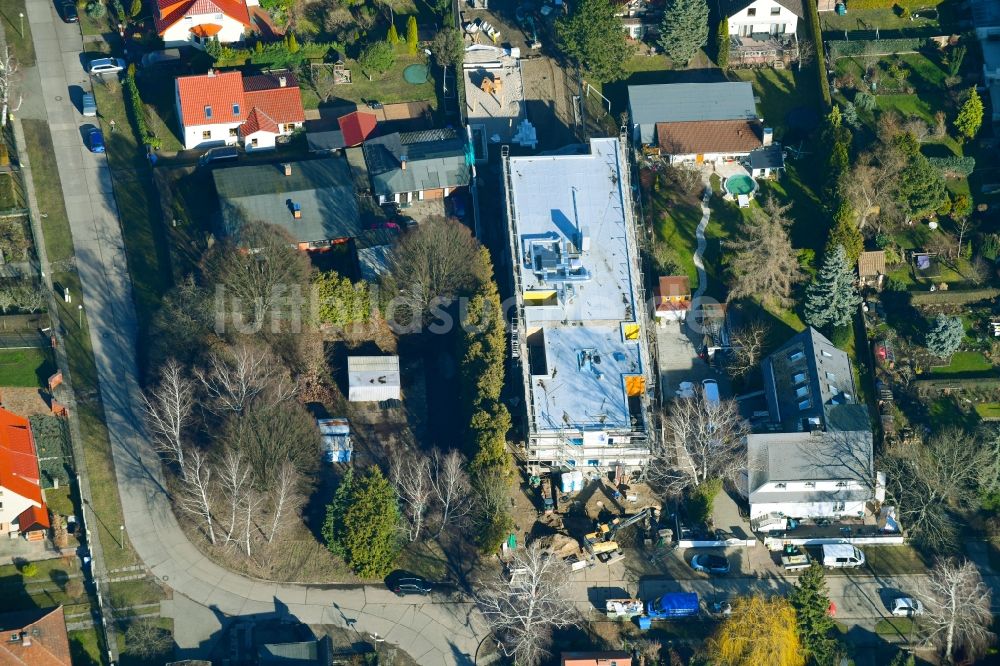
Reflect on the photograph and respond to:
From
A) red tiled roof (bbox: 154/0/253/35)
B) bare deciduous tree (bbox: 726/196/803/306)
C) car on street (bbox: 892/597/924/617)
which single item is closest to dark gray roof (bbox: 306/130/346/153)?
red tiled roof (bbox: 154/0/253/35)

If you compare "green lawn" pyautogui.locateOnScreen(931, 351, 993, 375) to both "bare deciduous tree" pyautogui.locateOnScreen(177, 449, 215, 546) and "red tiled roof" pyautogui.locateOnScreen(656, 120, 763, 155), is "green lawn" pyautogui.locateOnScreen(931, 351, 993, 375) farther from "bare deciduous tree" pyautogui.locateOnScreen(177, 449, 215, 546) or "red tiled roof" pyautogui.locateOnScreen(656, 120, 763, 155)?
"bare deciduous tree" pyautogui.locateOnScreen(177, 449, 215, 546)

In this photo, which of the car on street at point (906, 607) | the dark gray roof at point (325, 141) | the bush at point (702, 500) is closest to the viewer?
the car on street at point (906, 607)

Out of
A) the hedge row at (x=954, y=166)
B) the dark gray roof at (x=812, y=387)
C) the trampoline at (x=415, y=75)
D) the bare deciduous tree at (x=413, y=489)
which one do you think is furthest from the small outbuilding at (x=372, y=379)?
the hedge row at (x=954, y=166)

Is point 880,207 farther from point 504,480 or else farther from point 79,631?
point 79,631

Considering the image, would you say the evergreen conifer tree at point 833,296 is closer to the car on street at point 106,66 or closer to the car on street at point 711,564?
the car on street at point 711,564

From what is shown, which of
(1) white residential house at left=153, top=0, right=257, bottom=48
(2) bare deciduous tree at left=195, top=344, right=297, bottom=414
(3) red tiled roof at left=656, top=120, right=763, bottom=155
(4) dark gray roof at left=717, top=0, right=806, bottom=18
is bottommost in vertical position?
(2) bare deciduous tree at left=195, top=344, right=297, bottom=414

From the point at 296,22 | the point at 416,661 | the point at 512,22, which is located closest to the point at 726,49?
the point at 512,22
